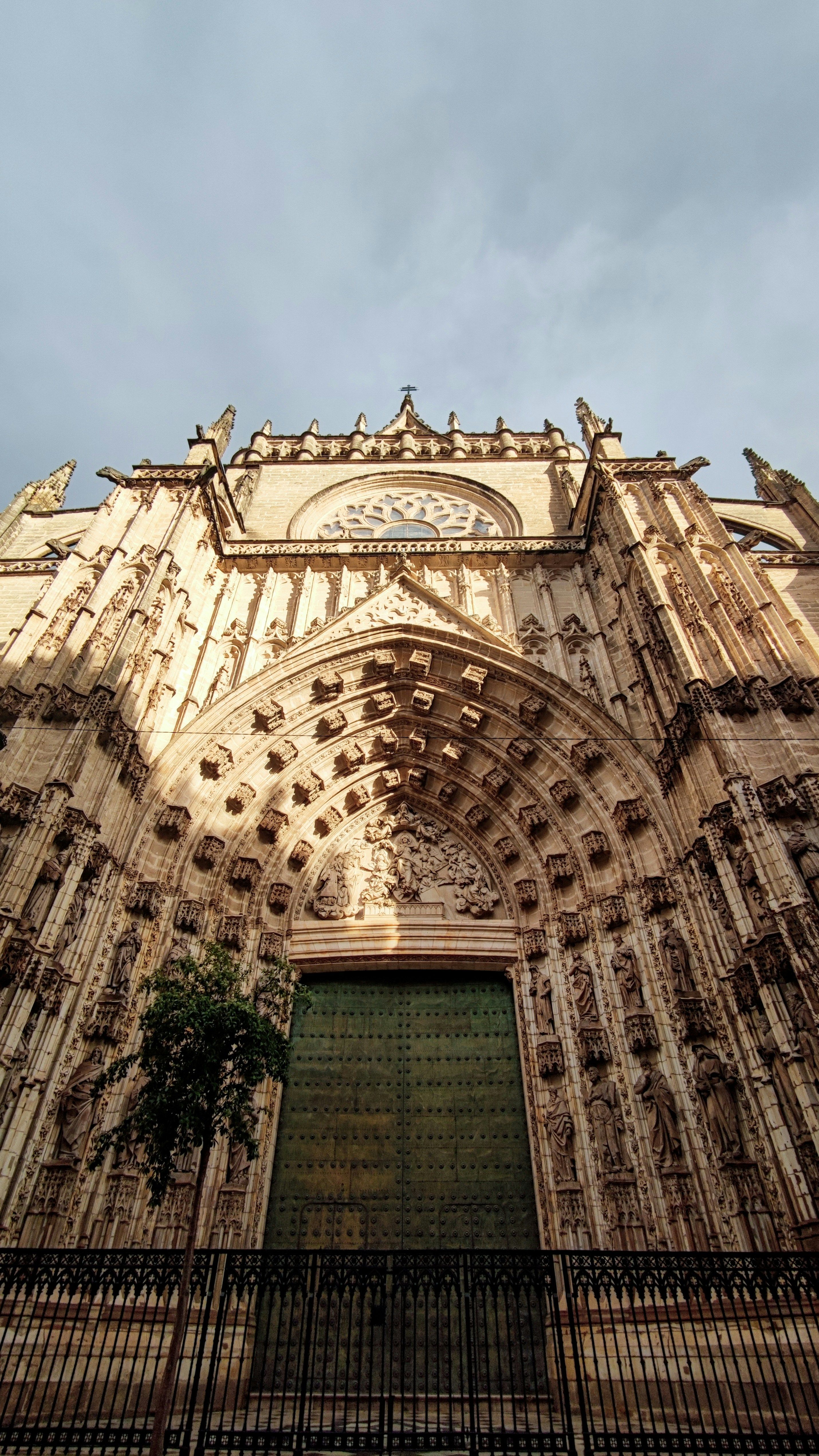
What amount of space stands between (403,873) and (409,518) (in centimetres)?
917

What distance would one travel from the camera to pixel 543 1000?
10234mm

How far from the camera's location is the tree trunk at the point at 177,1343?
4.59 metres

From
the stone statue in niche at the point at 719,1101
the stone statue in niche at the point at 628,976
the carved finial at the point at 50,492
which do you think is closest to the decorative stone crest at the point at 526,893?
the stone statue in niche at the point at 628,976

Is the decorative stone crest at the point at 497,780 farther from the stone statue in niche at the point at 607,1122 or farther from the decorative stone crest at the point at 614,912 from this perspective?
the stone statue in niche at the point at 607,1122

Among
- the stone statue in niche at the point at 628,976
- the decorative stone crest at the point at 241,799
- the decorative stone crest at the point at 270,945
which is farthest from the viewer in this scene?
the decorative stone crest at the point at 241,799

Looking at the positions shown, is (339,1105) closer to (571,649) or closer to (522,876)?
(522,876)

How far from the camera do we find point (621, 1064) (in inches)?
362

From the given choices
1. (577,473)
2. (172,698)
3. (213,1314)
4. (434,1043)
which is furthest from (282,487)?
(213,1314)

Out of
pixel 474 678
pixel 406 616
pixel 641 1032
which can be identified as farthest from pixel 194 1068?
pixel 406 616

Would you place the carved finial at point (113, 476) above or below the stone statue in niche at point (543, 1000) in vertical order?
above

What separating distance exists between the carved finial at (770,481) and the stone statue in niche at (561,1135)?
13978 mm

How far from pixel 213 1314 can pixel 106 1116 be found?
2.08 m

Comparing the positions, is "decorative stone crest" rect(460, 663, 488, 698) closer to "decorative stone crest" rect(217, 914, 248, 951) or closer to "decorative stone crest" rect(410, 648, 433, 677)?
"decorative stone crest" rect(410, 648, 433, 677)

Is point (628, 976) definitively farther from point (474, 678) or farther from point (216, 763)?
point (216, 763)
